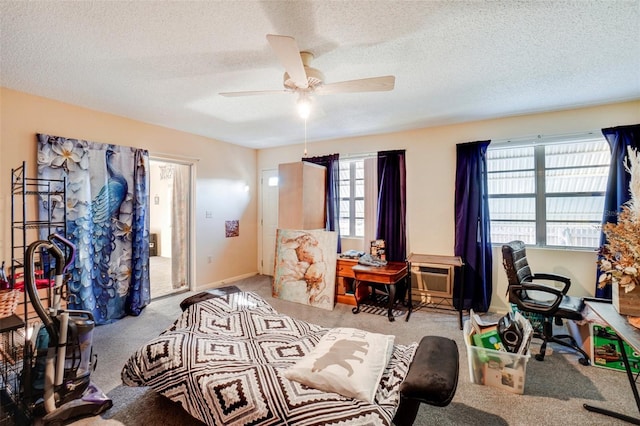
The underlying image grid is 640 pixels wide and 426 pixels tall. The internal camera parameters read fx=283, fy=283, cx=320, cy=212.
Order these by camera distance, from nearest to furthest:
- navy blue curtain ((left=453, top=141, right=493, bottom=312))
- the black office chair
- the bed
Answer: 1. the bed
2. the black office chair
3. navy blue curtain ((left=453, top=141, right=493, bottom=312))

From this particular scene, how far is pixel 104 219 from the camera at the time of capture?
3430 millimetres

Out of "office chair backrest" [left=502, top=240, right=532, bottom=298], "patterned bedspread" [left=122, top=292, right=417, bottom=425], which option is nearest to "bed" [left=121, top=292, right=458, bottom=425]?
"patterned bedspread" [left=122, top=292, right=417, bottom=425]

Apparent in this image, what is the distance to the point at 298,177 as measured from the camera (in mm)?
4137

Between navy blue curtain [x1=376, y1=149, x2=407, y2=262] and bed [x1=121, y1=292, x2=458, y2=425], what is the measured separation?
7.70 feet

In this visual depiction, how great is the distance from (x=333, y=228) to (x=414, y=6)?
3308 mm

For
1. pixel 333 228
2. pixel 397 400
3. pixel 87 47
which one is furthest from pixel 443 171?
pixel 87 47

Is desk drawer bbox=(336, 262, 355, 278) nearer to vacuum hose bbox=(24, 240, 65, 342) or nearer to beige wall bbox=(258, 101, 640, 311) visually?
beige wall bbox=(258, 101, 640, 311)

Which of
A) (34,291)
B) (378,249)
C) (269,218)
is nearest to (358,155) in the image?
(378,249)

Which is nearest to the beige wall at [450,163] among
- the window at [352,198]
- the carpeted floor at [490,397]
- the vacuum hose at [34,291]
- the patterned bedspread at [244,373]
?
the window at [352,198]

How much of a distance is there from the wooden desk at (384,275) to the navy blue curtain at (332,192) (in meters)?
1.01

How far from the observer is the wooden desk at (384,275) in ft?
11.2

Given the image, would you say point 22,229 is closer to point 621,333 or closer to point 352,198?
point 352,198

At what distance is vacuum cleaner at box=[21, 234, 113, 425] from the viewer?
5.71 ft

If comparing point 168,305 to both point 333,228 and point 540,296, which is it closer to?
point 333,228
